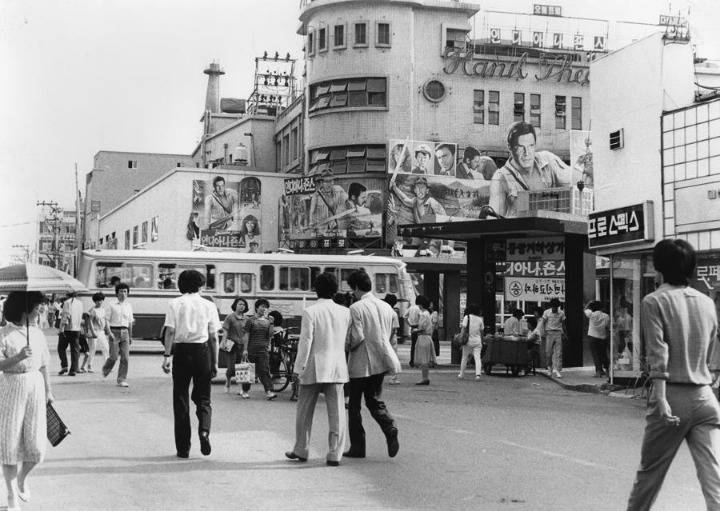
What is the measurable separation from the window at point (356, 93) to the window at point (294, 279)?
22.9 m

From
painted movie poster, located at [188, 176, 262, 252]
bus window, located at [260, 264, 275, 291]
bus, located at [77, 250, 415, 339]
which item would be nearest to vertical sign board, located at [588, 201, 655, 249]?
bus, located at [77, 250, 415, 339]

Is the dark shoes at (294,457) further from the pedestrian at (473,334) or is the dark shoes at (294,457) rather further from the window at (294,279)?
the window at (294,279)

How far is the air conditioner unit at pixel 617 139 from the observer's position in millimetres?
20484

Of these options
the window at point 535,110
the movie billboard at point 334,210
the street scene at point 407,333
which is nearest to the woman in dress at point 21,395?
the street scene at point 407,333

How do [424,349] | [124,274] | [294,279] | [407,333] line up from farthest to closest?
[407,333] < [294,279] < [124,274] < [424,349]

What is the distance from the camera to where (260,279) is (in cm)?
3331

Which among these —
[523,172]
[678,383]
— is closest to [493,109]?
[523,172]

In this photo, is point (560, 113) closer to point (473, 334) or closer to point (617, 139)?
point (473, 334)

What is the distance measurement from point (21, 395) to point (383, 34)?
1978 inches

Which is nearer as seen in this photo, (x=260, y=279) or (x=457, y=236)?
(x=457, y=236)

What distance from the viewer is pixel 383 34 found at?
5575cm

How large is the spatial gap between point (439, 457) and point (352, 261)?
24.1 meters

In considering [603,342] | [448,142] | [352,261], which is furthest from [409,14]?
[603,342]

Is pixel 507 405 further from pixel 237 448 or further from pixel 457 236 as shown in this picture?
Result: pixel 457 236
